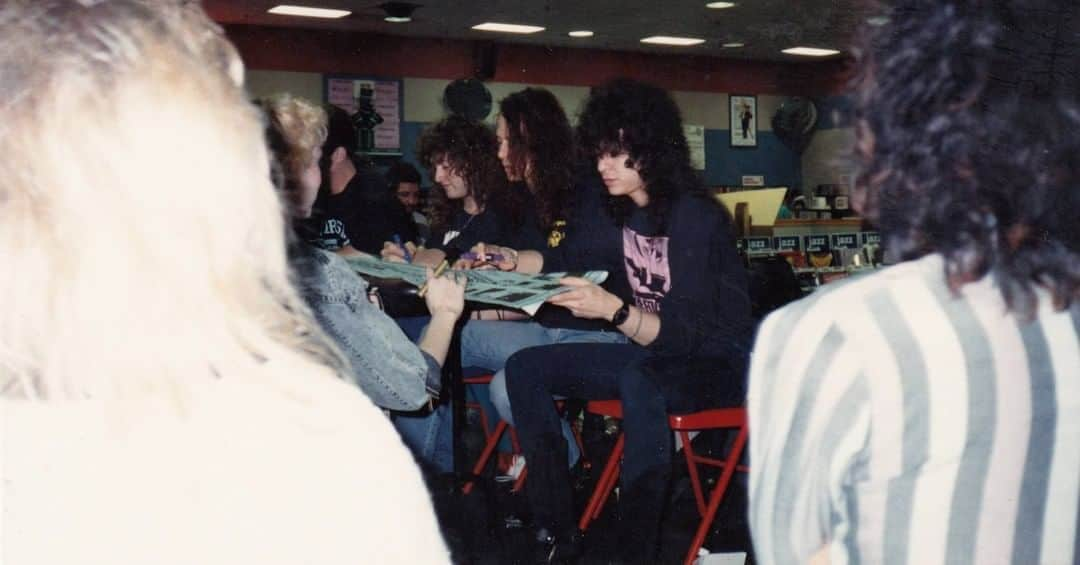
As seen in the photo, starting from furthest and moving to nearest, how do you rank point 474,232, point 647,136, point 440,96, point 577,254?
point 440,96 → point 474,232 → point 577,254 → point 647,136

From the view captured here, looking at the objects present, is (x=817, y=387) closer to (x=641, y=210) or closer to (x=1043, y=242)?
(x=1043, y=242)

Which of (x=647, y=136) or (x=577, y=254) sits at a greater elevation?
(x=647, y=136)

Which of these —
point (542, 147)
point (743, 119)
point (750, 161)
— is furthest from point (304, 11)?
point (542, 147)

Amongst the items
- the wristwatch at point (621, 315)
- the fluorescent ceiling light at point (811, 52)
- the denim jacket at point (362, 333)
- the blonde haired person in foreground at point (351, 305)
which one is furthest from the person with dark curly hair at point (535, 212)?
the fluorescent ceiling light at point (811, 52)

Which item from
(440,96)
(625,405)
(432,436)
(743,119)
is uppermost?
(440,96)

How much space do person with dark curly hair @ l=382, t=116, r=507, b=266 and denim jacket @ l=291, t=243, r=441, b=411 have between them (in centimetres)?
124

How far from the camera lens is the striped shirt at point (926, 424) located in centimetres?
92

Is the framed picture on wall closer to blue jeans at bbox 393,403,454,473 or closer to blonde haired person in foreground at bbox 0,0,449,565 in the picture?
blue jeans at bbox 393,403,454,473

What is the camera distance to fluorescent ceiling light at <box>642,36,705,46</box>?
1125 cm

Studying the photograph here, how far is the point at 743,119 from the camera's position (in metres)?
13.1

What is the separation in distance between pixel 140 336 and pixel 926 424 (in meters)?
0.64

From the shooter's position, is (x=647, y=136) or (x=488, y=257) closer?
(x=647, y=136)

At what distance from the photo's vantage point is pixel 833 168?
1.11 meters

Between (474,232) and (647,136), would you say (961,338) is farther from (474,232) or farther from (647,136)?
(474,232)
